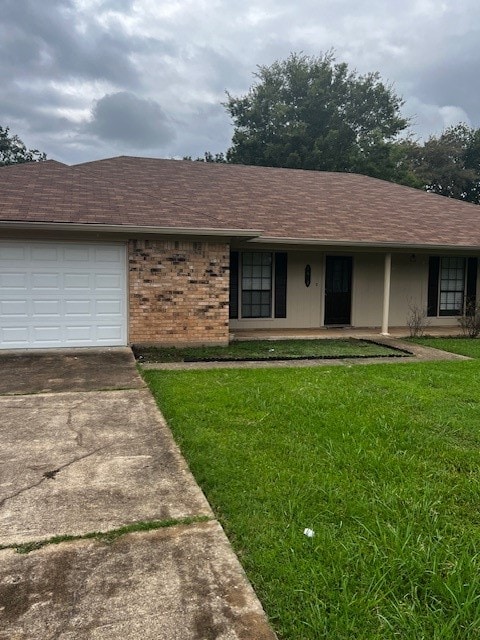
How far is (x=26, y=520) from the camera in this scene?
3043 millimetres

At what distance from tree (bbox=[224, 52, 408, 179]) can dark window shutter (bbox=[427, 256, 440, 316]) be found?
1611cm

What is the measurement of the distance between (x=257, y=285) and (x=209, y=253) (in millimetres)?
2797

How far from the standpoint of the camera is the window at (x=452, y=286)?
1366 centimetres

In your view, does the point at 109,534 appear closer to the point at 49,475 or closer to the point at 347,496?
the point at 49,475

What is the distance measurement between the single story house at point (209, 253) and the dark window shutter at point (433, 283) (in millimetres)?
28

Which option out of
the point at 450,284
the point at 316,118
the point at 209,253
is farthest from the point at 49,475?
the point at 316,118

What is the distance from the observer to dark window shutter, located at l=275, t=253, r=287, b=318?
483 inches

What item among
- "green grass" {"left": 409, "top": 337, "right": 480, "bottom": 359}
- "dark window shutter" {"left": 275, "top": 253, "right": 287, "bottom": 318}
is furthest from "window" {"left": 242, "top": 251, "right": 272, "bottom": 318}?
"green grass" {"left": 409, "top": 337, "right": 480, "bottom": 359}

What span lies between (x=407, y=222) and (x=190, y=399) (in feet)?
31.9

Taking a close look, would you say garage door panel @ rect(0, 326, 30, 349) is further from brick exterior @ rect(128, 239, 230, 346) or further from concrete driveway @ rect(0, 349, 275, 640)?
concrete driveway @ rect(0, 349, 275, 640)

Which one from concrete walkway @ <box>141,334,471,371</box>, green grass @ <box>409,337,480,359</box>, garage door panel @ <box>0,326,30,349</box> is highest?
garage door panel @ <box>0,326,30,349</box>

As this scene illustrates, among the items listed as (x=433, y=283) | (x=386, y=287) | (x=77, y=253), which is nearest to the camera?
(x=77, y=253)

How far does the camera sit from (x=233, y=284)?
39.3ft

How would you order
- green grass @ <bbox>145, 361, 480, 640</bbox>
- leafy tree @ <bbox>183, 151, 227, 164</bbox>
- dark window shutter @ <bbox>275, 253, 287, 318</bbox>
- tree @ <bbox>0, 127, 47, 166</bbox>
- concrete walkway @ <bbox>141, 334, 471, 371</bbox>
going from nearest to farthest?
1. green grass @ <bbox>145, 361, 480, 640</bbox>
2. concrete walkway @ <bbox>141, 334, 471, 371</bbox>
3. dark window shutter @ <bbox>275, 253, 287, 318</bbox>
4. leafy tree @ <bbox>183, 151, 227, 164</bbox>
5. tree @ <bbox>0, 127, 47, 166</bbox>
